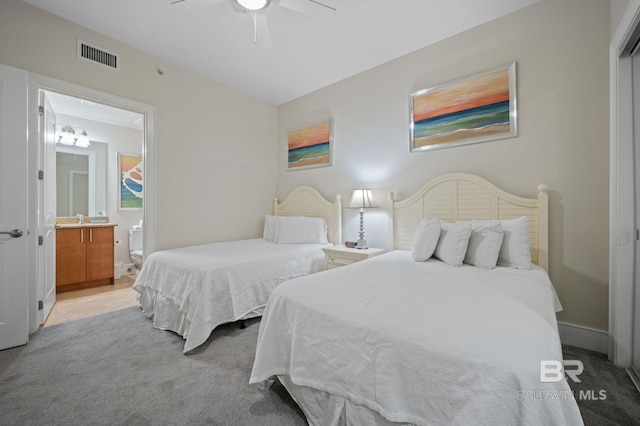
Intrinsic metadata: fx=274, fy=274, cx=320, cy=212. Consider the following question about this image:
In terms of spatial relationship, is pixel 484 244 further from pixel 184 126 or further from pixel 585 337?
pixel 184 126

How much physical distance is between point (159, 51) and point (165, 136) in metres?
Answer: 0.91

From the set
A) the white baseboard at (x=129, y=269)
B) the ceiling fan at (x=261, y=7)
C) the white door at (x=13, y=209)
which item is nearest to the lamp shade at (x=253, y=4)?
the ceiling fan at (x=261, y=7)

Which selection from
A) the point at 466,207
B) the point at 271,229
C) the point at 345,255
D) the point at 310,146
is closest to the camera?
the point at 466,207

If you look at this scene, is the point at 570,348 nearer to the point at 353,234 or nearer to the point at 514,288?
the point at 514,288

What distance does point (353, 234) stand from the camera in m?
3.61

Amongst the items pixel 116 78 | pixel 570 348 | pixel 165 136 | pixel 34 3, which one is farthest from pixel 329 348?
pixel 34 3

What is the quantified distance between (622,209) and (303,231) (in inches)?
112

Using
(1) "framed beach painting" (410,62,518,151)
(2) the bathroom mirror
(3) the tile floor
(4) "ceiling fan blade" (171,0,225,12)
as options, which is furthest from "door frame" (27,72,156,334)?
(1) "framed beach painting" (410,62,518,151)

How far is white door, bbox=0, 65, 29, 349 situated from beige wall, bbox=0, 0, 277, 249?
1.02 feet

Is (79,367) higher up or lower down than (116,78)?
lower down

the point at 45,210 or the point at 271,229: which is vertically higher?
the point at 45,210

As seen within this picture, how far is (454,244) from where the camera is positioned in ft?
7.08

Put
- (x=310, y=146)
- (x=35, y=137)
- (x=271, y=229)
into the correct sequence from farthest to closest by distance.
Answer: (x=310, y=146)
(x=271, y=229)
(x=35, y=137)

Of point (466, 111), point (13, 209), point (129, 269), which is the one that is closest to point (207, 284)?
point (13, 209)
